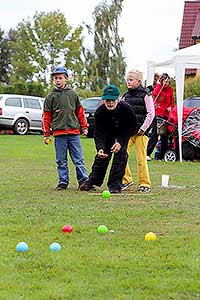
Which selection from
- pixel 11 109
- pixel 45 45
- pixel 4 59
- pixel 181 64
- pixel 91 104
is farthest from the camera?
pixel 4 59

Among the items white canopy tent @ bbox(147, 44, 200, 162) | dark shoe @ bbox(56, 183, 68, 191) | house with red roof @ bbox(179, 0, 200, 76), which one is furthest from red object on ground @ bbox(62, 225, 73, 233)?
house with red roof @ bbox(179, 0, 200, 76)

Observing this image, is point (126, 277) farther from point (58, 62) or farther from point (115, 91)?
point (58, 62)

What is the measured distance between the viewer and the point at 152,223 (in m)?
7.30

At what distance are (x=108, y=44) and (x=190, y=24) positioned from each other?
69.1 ft

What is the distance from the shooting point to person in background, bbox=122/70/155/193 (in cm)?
992

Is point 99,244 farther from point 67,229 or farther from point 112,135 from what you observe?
point 112,135

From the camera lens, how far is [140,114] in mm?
10062

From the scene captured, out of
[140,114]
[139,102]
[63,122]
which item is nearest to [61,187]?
[63,122]

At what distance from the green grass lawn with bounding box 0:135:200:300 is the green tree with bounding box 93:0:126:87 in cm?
5052

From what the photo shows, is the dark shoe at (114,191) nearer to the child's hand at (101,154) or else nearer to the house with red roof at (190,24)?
the child's hand at (101,154)

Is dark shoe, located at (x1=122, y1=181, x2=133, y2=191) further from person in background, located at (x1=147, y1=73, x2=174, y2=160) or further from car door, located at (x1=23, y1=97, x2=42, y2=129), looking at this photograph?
car door, located at (x1=23, y1=97, x2=42, y2=129)

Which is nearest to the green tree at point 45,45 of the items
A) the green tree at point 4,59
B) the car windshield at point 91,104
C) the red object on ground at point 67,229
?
the green tree at point 4,59

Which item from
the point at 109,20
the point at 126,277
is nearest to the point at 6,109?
the point at 126,277

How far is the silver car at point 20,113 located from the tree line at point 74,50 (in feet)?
87.0
